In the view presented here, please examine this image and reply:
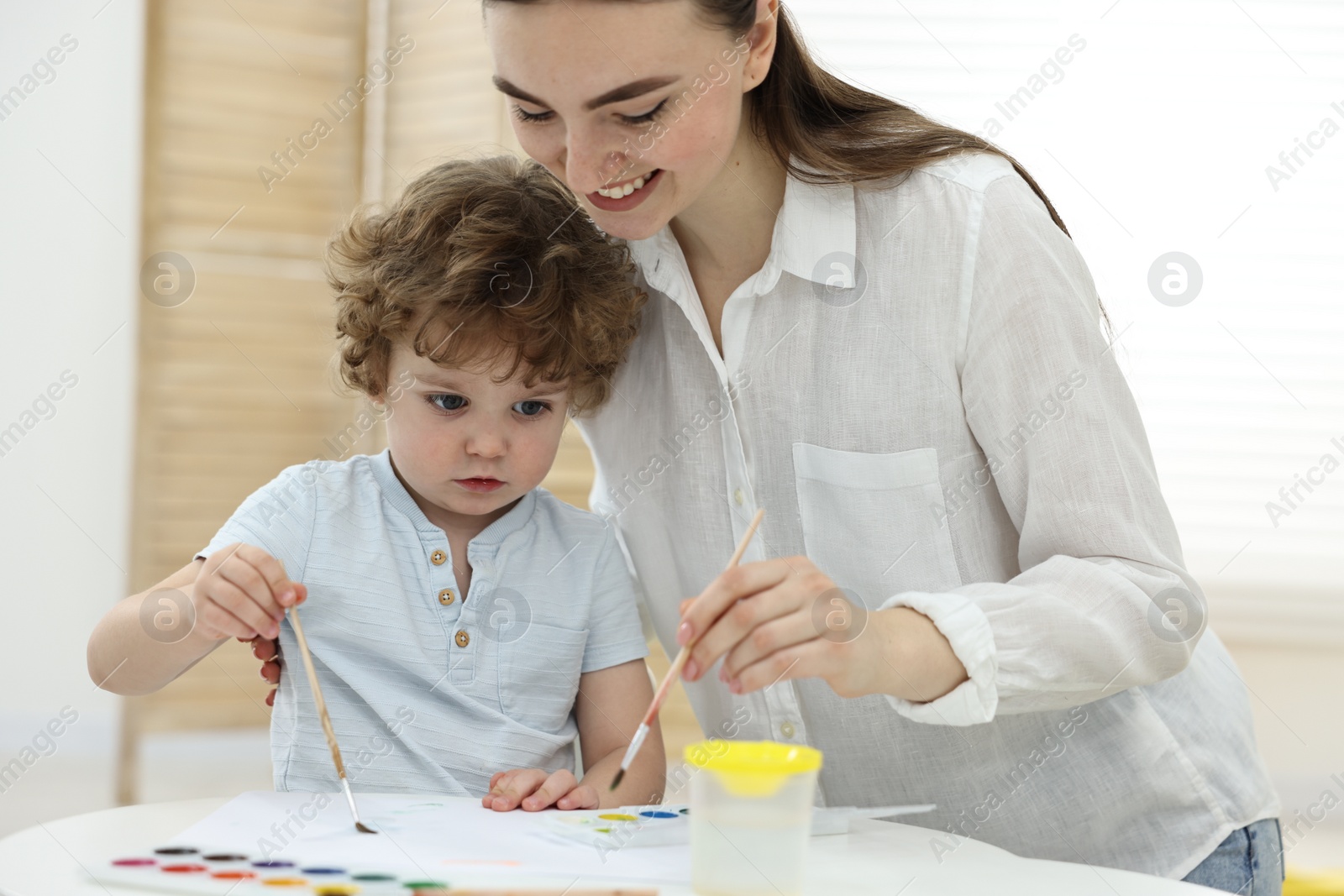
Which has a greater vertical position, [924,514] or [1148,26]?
[1148,26]

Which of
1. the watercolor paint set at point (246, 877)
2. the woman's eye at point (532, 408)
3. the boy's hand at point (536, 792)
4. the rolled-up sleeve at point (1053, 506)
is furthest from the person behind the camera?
the woman's eye at point (532, 408)

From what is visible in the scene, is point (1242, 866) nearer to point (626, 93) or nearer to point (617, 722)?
point (617, 722)

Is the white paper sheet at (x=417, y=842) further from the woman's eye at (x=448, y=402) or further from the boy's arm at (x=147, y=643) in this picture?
the woman's eye at (x=448, y=402)

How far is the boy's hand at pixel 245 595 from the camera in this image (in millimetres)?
1056

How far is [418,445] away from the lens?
1246 mm

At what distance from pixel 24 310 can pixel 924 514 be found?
8.54 feet

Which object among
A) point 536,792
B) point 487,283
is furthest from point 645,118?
point 536,792

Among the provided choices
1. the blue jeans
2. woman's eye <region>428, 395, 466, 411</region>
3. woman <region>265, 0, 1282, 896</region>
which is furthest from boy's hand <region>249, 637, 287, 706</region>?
the blue jeans

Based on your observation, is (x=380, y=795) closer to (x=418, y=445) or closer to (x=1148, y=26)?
(x=418, y=445)

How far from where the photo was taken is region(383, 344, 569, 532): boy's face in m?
1.24

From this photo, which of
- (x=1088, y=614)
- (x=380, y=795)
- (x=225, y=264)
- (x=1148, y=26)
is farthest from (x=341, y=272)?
(x=1148, y=26)

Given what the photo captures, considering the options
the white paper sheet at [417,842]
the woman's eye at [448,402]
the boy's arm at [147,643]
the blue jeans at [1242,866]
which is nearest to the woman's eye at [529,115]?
the woman's eye at [448,402]

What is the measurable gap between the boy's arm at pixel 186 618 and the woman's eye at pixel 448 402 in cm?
26

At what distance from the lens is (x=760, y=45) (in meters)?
1.16
